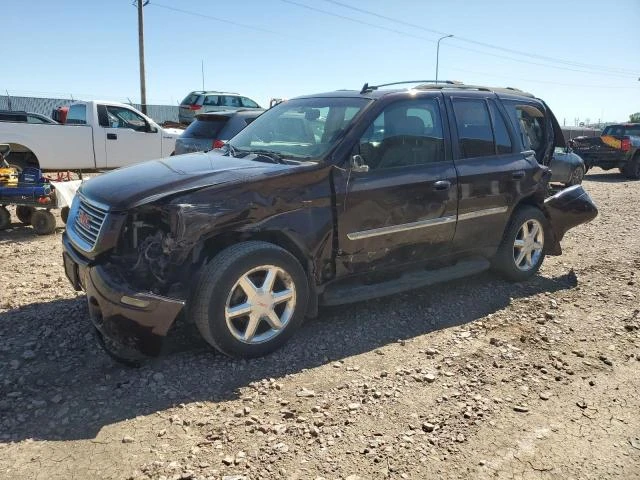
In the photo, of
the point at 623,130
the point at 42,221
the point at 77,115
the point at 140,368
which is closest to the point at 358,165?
the point at 140,368

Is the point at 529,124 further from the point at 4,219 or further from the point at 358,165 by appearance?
the point at 4,219

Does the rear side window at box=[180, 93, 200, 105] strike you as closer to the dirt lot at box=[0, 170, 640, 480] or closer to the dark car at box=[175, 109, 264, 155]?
the dark car at box=[175, 109, 264, 155]

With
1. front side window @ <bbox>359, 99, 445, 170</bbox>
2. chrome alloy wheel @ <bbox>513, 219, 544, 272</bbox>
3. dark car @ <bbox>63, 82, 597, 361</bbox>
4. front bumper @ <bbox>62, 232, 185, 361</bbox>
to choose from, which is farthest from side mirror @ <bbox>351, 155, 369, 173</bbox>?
chrome alloy wheel @ <bbox>513, 219, 544, 272</bbox>

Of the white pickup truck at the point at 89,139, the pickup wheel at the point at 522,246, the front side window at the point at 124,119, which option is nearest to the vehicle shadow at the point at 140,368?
the pickup wheel at the point at 522,246

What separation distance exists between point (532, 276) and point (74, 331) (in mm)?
4389

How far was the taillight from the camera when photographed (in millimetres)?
16375

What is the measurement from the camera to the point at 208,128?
28.3 ft

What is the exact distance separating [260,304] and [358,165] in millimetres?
1237

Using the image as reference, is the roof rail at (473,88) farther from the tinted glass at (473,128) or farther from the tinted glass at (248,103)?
the tinted glass at (248,103)

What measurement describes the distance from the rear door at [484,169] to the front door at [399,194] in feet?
0.54

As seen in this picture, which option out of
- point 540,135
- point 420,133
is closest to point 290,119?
point 420,133

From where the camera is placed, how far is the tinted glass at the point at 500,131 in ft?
16.3

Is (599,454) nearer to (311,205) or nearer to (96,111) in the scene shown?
(311,205)

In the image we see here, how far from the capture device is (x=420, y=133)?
174 inches
